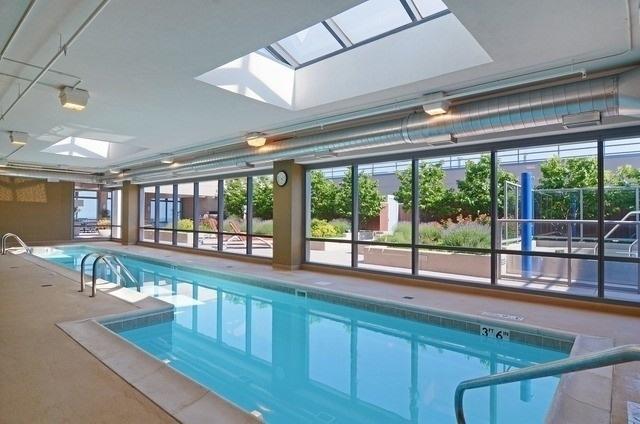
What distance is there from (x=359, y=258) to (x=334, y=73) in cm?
448

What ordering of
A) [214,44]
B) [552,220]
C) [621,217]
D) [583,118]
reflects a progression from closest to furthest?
[214,44] < [583,118] < [621,217] < [552,220]

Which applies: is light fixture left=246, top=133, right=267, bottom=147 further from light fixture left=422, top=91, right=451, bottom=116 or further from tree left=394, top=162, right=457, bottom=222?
light fixture left=422, top=91, right=451, bottom=116

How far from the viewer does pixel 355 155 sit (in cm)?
752

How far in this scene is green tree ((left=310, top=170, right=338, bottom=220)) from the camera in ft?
28.9

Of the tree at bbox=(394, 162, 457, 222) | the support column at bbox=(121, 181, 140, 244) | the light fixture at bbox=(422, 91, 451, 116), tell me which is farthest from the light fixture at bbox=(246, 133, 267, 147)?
the support column at bbox=(121, 181, 140, 244)

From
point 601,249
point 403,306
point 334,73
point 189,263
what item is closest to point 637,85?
point 601,249

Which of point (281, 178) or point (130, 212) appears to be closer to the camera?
point (281, 178)

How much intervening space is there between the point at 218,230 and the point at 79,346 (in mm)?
7875

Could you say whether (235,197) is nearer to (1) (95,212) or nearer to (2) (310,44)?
(2) (310,44)

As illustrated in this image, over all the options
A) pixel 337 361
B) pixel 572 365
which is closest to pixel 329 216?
pixel 337 361

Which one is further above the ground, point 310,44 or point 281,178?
point 310,44

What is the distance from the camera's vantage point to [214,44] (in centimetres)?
332

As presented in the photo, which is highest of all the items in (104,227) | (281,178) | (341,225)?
(281,178)

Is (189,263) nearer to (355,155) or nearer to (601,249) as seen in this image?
(355,155)
